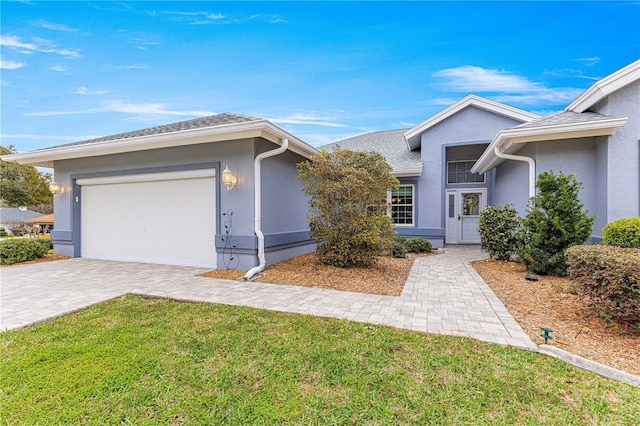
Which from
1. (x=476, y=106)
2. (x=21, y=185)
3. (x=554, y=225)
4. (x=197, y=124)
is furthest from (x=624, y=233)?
(x=21, y=185)

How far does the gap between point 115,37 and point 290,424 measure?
1081cm

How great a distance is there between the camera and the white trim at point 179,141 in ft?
19.4

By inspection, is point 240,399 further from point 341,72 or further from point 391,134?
point 391,134

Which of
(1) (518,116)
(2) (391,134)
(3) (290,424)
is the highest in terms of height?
(2) (391,134)

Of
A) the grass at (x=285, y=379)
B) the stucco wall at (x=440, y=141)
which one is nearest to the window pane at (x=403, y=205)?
the stucco wall at (x=440, y=141)

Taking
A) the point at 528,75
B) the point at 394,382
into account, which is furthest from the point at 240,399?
the point at 528,75

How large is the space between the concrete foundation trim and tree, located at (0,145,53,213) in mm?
38341

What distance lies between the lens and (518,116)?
33.3 ft

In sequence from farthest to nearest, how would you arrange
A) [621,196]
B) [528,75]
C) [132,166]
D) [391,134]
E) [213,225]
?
[391,134]
[528,75]
[132,166]
[213,225]
[621,196]

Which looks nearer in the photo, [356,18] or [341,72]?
[356,18]

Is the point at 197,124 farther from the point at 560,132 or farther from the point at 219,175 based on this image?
the point at 560,132

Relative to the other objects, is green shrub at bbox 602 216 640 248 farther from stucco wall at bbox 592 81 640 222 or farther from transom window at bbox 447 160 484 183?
transom window at bbox 447 160 484 183

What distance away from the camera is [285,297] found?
15.4ft

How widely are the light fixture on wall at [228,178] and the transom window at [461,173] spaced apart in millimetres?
9752
